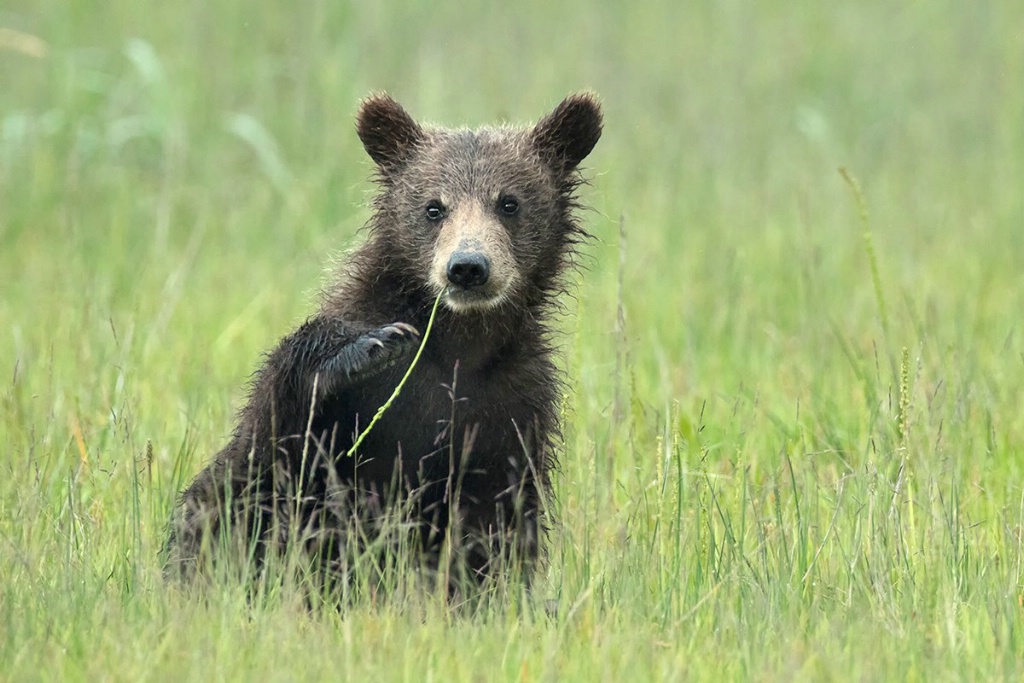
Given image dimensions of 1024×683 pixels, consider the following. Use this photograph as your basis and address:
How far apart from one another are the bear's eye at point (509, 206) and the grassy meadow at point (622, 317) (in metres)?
0.49

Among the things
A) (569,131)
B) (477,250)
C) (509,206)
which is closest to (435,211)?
(509,206)

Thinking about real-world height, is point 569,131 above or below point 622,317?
above

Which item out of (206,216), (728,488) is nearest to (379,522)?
(728,488)

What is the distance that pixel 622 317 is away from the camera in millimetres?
4980

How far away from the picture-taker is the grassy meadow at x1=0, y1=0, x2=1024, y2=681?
4504mm

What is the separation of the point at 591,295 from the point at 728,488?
384cm

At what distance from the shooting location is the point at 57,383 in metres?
7.44

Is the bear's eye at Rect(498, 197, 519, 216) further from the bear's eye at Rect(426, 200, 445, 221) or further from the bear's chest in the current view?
the bear's chest

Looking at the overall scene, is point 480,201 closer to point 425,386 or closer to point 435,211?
point 435,211

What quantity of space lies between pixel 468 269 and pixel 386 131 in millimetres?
1060

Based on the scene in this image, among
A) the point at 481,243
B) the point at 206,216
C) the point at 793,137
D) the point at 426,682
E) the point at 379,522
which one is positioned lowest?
the point at 426,682

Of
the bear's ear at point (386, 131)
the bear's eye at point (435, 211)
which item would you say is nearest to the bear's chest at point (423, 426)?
the bear's eye at point (435, 211)

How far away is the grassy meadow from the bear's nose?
0.56 meters

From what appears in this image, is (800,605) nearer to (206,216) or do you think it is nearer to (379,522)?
(379,522)
